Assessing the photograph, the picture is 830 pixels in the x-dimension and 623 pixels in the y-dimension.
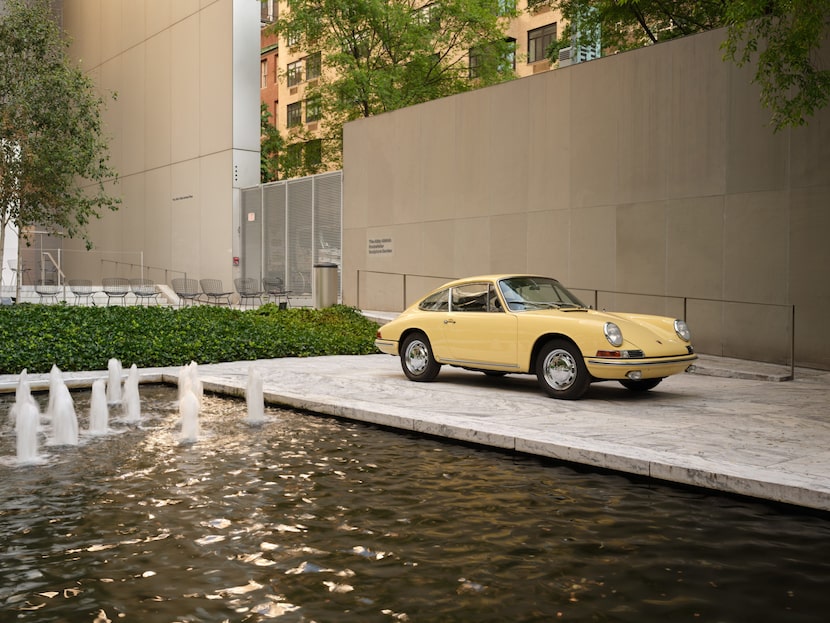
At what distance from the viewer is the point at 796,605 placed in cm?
432

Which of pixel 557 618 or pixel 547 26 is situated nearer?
pixel 557 618

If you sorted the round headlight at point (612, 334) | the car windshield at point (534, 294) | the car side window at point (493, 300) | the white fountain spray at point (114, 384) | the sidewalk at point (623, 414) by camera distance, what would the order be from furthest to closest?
the white fountain spray at point (114, 384) < the car side window at point (493, 300) < the car windshield at point (534, 294) < the round headlight at point (612, 334) < the sidewalk at point (623, 414)

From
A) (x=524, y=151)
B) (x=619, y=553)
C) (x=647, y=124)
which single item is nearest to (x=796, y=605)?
(x=619, y=553)

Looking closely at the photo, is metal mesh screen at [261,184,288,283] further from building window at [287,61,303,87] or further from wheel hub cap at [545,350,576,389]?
building window at [287,61,303,87]

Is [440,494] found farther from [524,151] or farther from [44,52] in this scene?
[44,52]

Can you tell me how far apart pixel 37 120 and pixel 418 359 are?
15.7 meters

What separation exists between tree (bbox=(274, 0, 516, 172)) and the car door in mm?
22894

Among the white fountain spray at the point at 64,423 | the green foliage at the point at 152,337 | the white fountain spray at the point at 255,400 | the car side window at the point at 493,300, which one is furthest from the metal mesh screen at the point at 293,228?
the white fountain spray at the point at 64,423

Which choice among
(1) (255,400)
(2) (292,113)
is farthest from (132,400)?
(2) (292,113)

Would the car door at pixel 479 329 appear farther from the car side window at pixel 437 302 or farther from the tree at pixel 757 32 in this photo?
the tree at pixel 757 32

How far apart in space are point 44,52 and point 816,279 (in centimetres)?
2044

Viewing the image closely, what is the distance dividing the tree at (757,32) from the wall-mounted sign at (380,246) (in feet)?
26.5

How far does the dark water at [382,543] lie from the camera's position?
4320 millimetres

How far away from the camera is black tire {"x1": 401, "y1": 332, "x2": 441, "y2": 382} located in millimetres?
12652
